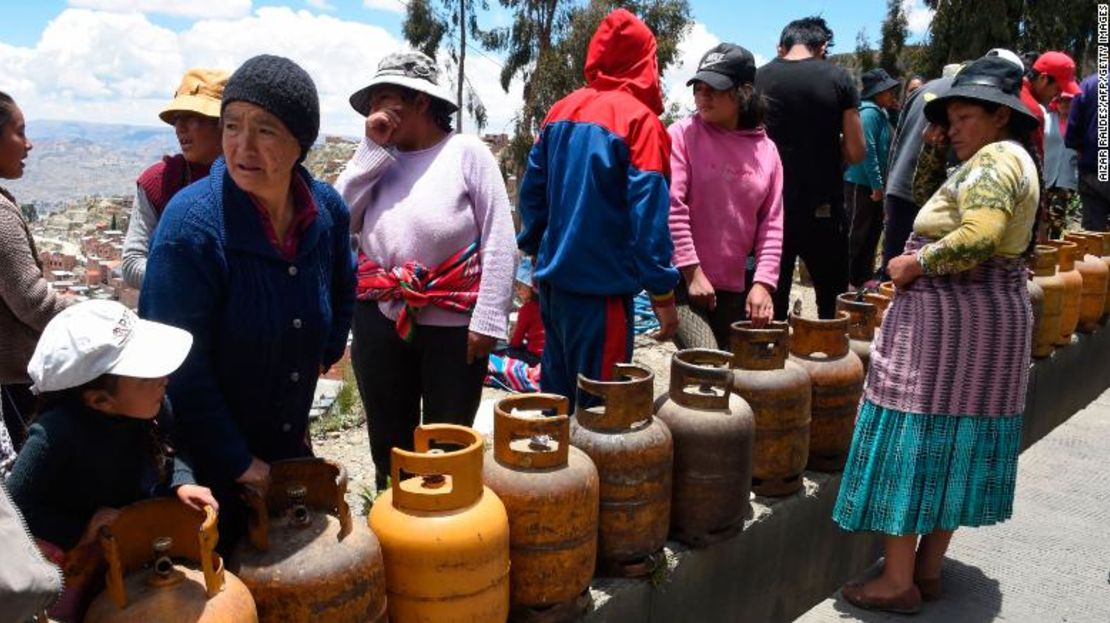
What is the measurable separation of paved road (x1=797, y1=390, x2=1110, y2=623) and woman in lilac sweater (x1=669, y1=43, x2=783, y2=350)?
4.12 feet

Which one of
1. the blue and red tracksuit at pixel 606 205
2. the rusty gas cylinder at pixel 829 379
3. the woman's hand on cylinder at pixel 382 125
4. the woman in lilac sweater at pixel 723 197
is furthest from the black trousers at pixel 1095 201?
the woman's hand on cylinder at pixel 382 125

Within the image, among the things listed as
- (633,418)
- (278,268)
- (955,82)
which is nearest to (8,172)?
(278,268)

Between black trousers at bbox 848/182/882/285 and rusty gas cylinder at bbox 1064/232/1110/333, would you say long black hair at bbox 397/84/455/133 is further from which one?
black trousers at bbox 848/182/882/285

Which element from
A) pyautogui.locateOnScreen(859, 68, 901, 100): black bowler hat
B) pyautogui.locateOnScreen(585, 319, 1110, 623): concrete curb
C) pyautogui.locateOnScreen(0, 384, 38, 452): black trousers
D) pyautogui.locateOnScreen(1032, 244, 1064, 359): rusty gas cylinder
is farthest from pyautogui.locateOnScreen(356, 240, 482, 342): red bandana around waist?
pyautogui.locateOnScreen(859, 68, 901, 100): black bowler hat

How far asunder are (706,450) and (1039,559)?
2051mm

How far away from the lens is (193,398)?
191cm

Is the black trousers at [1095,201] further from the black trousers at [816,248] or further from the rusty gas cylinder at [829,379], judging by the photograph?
the rusty gas cylinder at [829,379]

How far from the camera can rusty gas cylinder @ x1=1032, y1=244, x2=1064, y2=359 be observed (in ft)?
17.0

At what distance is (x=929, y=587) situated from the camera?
3.42 metres

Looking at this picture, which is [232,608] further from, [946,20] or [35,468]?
[946,20]

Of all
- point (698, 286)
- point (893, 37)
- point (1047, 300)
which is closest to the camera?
point (698, 286)

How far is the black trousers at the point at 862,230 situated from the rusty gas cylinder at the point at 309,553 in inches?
234

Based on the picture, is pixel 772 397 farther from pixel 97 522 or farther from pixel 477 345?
pixel 97 522

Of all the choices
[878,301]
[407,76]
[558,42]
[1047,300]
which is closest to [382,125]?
A: [407,76]
